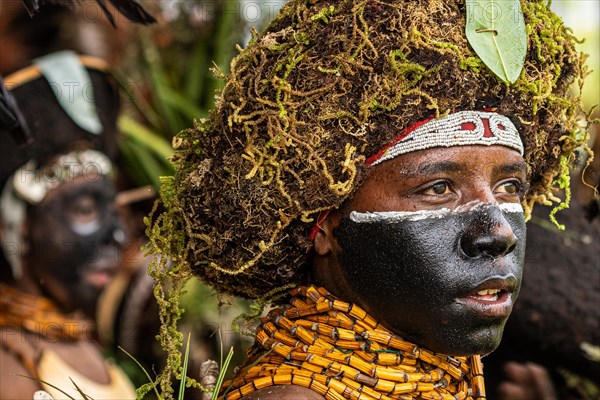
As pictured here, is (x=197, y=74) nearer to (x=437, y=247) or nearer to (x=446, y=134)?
(x=446, y=134)

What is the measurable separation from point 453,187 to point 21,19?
17.1 ft

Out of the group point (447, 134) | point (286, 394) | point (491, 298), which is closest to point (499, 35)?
point (447, 134)

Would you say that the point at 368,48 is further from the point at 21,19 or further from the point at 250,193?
the point at 21,19

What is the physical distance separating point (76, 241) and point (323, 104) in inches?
124

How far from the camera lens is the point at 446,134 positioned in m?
2.70

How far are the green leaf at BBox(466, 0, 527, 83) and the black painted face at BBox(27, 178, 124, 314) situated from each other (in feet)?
11.2

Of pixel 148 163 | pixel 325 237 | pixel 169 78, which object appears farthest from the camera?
pixel 169 78

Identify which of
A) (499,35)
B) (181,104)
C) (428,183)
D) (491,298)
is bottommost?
(181,104)

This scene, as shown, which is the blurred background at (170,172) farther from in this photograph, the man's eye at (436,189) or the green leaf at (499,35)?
the man's eye at (436,189)

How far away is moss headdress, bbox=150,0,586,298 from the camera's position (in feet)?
8.86

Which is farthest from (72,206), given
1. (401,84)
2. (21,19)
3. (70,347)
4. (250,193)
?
(401,84)

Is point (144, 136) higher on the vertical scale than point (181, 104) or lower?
lower

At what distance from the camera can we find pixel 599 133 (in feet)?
16.8

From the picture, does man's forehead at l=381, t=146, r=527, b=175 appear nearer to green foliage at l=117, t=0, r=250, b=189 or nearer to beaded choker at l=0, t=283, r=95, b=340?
beaded choker at l=0, t=283, r=95, b=340
